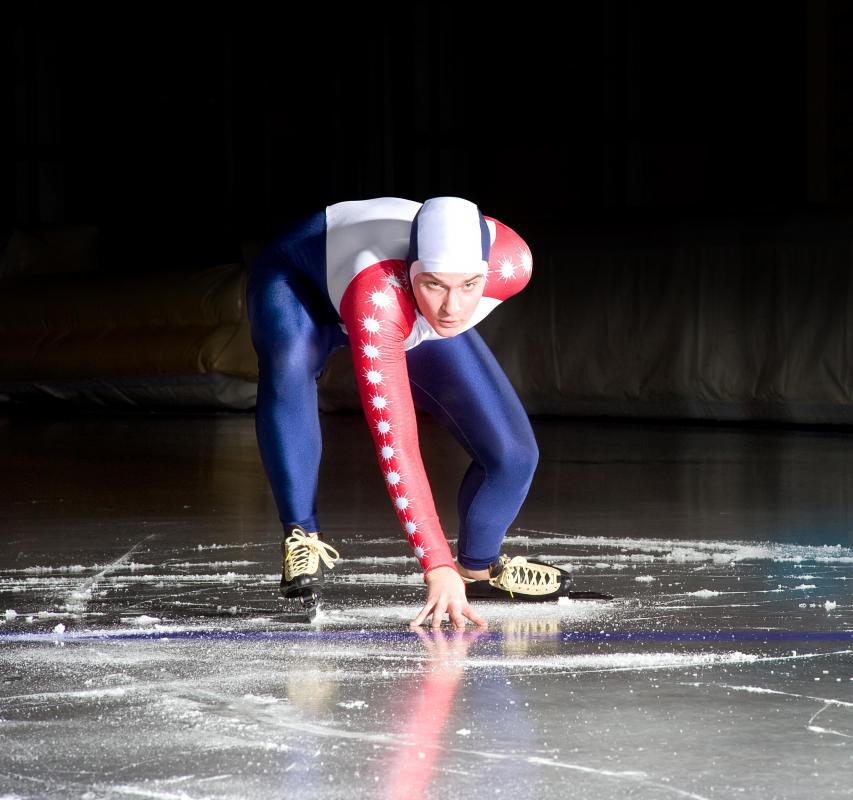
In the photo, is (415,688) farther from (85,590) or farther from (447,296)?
(85,590)

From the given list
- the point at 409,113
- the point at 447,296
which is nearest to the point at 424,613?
the point at 447,296

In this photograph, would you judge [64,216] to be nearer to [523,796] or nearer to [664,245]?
[664,245]

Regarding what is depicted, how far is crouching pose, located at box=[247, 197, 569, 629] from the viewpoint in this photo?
3299mm

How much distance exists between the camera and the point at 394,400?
3.25 m

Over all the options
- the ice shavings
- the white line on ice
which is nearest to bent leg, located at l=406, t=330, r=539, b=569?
the white line on ice

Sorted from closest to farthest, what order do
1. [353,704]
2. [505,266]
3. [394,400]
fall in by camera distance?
[353,704], [394,400], [505,266]

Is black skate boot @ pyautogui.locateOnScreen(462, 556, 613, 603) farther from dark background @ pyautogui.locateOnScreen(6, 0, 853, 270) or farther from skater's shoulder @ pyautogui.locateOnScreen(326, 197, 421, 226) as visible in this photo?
dark background @ pyautogui.locateOnScreen(6, 0, 853, 270)

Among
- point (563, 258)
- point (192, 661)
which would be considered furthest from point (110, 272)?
point (192, 661)

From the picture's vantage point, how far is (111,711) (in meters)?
2.56

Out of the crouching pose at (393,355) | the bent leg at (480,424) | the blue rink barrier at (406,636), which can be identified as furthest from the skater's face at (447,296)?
the blue rink barrier at (406,636)

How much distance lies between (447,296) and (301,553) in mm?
862

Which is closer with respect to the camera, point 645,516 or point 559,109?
point 645,516

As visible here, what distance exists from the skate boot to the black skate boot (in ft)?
1.23

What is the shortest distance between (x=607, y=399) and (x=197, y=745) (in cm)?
897
